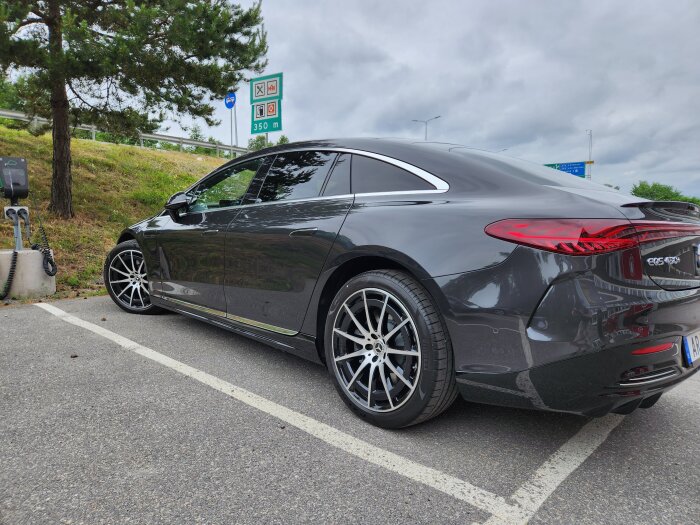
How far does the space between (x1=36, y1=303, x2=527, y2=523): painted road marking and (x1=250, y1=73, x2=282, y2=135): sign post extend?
20.3 feet

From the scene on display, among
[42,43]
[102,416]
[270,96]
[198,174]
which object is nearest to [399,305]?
[102,416]

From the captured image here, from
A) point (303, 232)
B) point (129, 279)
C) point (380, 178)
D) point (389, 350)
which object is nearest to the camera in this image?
point (389, 350)

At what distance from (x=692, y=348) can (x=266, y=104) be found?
791 centimetres

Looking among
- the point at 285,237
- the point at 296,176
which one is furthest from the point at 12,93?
the point at 285,237

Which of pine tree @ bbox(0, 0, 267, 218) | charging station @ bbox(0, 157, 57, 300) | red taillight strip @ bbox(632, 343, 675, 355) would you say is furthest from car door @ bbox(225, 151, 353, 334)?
pine tree @ bbox(0, 0, 267, 218)

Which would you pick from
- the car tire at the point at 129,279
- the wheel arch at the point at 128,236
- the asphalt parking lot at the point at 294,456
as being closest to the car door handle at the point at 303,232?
the asphalt parking lot at the point at 294,456

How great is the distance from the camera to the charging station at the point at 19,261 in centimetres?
543

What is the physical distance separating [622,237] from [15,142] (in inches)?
542

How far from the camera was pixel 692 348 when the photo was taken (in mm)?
1993

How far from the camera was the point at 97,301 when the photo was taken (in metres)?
5.32

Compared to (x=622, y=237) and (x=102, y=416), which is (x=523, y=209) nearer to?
(x=622, y=237)

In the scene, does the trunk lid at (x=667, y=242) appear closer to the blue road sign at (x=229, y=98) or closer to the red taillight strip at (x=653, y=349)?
the red taillight strip at (x=653, y=349)

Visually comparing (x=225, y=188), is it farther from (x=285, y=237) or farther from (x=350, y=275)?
(x=350, y=275)

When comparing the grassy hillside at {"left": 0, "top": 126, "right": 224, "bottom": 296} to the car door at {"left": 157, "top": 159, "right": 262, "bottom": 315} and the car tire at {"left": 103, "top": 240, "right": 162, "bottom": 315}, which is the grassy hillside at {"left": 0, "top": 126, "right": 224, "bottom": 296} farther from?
the car door at {"left": 157, "top": 159, "right": 262, "bottom": 315}
